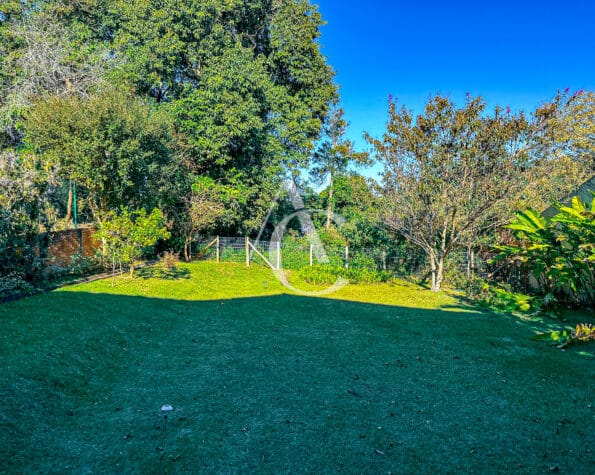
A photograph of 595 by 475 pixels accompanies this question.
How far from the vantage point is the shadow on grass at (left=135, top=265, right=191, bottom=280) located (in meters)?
11.2

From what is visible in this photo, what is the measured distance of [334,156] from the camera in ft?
72.6

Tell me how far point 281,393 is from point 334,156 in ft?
63.5

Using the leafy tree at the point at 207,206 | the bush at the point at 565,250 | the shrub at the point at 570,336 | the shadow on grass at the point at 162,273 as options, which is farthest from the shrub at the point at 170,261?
the shrub at the point at 570,336

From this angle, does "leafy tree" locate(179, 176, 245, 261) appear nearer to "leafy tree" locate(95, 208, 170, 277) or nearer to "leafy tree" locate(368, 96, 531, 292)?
"leafy tree" locate(95, 208, 170, 277)

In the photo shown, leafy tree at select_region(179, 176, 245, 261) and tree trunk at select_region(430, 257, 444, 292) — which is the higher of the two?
leafy tree at select_region(179, 176, 245, 261)

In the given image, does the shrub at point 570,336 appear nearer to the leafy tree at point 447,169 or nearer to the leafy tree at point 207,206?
the leafy tree at point 447,169

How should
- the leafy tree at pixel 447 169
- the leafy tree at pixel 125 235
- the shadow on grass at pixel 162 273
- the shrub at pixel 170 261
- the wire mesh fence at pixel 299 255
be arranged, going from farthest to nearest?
the shrub at pixel 170 261 → the wire mesh fence at pixel 299 255 → the shadow on grass at pixel 162 273 → the leafy tree at pixel 125 235 → the leafy tree at pixel 447 169

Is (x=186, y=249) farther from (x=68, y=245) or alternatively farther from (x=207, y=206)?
(x=68, y=245)

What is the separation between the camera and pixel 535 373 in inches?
186

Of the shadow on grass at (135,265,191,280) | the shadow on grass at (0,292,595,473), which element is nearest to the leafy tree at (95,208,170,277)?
the shadow on grass at (135,265,191,280)

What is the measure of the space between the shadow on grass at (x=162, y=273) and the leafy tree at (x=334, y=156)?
10902 millimetres

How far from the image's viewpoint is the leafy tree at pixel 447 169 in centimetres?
920

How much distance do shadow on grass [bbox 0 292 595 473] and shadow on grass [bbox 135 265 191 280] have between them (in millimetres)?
4254

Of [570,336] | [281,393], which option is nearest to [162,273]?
[281,393]
